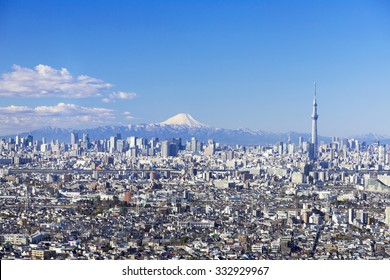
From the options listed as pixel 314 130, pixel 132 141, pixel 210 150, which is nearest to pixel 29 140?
pixel 132 141

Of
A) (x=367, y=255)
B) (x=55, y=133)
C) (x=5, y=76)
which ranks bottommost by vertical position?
(x=367, y=255)

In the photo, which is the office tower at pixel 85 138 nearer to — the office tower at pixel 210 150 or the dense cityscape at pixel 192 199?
the dense cityscape at pixel 192 199

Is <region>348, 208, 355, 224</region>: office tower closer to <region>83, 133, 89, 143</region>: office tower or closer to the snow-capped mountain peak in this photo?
the snow-capped mountain peak

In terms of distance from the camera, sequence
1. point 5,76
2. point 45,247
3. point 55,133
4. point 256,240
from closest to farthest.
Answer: point 45,247 < point 256,240 < point 5,76 < point 55,133

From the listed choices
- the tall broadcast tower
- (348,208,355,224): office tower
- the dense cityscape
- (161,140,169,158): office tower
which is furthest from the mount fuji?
(348,208,355,224): office tower

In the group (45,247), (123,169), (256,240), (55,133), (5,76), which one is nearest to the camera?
(45,247)
